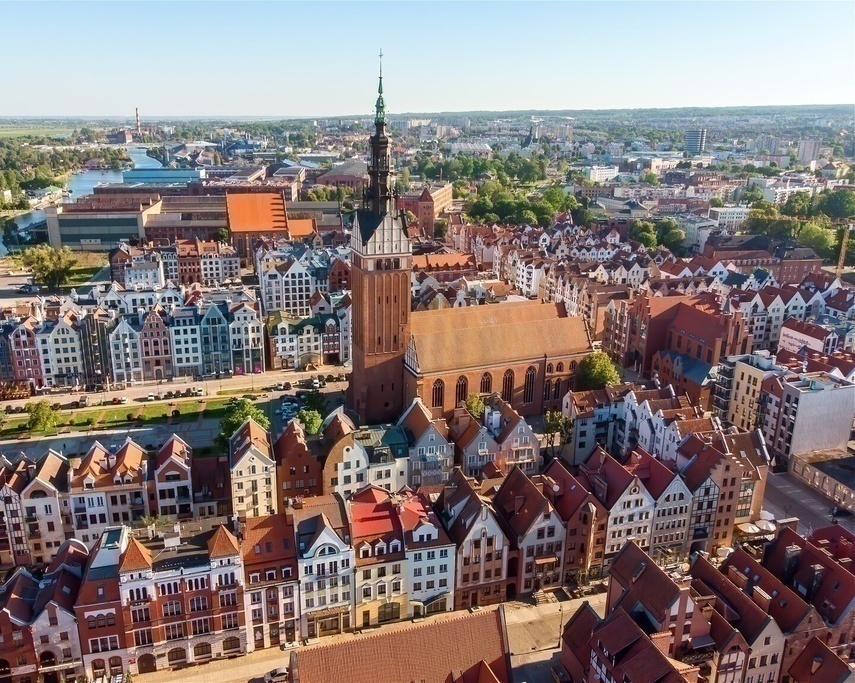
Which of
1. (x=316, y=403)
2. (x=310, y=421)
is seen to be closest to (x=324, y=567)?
(x=310, y=421)

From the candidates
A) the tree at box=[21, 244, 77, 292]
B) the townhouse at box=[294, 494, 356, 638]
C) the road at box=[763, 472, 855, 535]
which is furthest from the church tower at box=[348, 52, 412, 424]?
the tree at box=[21, 244, 77, 292]

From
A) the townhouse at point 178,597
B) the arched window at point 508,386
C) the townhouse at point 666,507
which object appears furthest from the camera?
the arched window at point 508,386

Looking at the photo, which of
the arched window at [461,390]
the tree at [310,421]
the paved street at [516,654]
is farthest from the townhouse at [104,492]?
the arched window at [461,390]

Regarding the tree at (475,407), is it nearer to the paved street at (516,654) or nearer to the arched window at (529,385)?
A: the arched window at (529,385)

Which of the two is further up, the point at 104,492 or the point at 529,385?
the point at 529,385

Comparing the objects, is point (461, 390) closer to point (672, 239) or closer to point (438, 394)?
point (438, 394)

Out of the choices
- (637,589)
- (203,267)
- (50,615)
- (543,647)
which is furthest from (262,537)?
(203,267)

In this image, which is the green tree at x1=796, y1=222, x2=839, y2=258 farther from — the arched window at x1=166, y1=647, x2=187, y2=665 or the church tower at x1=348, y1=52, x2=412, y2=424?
the arched window at x1=166, y1=647, x2=187, y2=665
